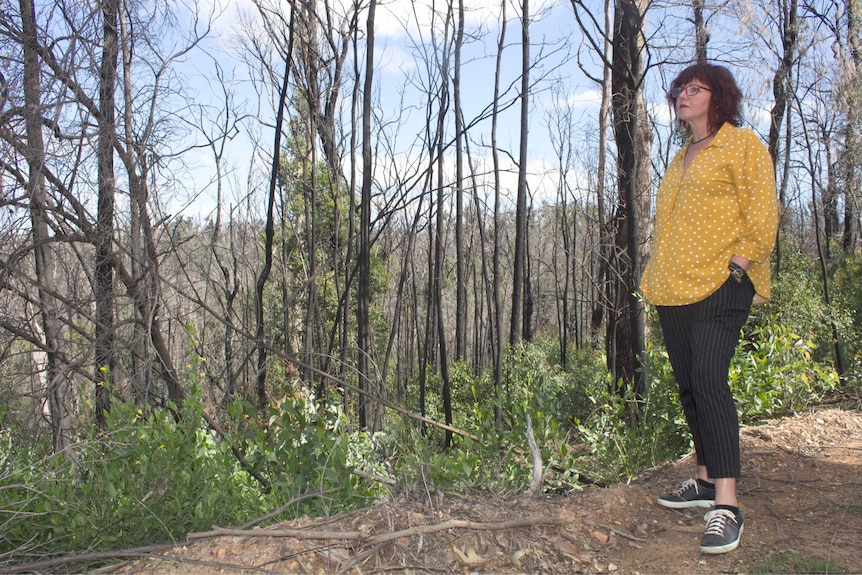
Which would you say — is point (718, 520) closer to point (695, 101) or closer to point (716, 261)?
point (716, 261)

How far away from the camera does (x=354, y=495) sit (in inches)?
118

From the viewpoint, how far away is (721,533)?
2.11 meters

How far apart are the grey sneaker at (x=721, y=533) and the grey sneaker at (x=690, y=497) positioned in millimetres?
323

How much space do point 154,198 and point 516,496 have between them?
446cm

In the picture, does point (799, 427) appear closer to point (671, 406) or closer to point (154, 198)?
point (671, 406)

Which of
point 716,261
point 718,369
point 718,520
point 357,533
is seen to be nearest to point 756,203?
point 716,261

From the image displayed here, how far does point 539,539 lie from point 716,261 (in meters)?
1.20

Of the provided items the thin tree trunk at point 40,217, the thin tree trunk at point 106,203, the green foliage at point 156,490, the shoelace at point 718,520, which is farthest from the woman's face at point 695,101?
the thin tree trunk at point 106,203

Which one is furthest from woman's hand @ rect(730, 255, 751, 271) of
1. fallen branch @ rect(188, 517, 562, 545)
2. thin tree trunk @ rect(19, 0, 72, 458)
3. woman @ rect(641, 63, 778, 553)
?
thin tree trunk @ rect(19, 0, 72, 458)

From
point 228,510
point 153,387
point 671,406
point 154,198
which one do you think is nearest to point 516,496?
point 228,510

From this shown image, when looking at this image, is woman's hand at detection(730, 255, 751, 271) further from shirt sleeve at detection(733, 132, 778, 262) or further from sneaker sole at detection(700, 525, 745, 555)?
sneaker sole at detection(700, 525, 745, 555)

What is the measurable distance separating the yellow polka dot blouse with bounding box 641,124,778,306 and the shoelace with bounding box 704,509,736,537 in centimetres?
76

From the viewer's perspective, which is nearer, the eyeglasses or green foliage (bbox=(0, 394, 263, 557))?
the eyeglasses

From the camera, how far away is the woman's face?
2344 mm
